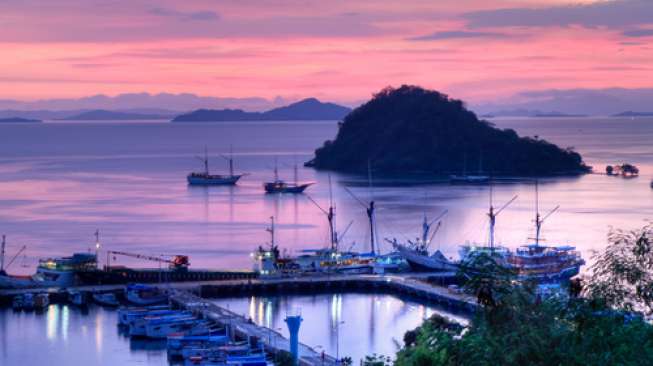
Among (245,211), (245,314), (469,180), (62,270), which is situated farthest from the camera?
(469,180)

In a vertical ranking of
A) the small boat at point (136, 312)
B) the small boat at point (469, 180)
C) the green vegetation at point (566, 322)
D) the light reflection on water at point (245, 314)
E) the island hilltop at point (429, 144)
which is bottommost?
the light reflection on water at point (245, 314)

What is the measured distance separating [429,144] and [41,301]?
67.1m

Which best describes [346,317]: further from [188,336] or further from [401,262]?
[401,262]

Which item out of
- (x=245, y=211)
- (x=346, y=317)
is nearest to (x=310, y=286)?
(x=346, y=317)

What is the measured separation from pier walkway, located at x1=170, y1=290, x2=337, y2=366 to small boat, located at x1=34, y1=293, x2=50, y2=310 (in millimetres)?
3717

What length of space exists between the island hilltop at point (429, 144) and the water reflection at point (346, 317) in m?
58.4

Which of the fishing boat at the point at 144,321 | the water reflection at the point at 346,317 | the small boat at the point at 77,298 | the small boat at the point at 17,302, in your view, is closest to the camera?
the water reflection at the point at 346,317

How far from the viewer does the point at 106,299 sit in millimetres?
32250

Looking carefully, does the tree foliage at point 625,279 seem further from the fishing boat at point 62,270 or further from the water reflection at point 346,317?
the fishing boat at point 62,270

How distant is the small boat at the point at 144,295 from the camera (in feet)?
104

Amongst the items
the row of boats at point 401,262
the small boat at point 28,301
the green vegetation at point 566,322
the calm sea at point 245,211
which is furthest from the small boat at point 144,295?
the green vegetation at point 566,322

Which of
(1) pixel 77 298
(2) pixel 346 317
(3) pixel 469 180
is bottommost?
(2) pixel 346 317

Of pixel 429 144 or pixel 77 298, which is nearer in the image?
pixel 77 298

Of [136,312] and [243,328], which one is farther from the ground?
[136,312]
